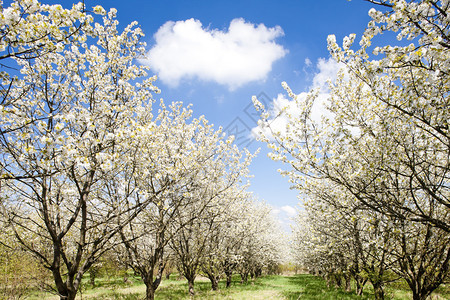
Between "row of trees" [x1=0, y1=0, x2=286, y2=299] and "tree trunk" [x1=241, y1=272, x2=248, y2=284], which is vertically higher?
"row of trees" [x1=0, y1=0, x2=286, y2=299]

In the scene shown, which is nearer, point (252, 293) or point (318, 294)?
point (318, 294)

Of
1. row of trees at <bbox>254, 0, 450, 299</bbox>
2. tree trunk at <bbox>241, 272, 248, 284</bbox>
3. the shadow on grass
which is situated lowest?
tree trunk at <bbox>241, 272, 248, 284</bbox>

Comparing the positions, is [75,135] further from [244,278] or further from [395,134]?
[244,278]

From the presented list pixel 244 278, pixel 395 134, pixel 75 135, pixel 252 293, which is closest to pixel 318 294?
pixel 252 293

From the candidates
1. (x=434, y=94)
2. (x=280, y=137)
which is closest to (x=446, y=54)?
(x=434, y=94)

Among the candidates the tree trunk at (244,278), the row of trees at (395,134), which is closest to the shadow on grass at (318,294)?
the tree trunk at (244,278)

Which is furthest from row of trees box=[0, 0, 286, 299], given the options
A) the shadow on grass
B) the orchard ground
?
the shadow on grass

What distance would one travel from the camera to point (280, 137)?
582cm

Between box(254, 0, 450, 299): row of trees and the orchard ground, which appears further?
the orchard ground

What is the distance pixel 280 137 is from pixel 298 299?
12523 millimetres

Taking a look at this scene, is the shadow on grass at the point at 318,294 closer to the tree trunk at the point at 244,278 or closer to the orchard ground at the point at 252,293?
the orchard ground at the point at 252,293

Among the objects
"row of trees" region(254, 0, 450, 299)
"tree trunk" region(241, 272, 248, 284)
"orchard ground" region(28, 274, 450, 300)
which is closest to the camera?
"row of trees" region(254, 0, 450, 299)

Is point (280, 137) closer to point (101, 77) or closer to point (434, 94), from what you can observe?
point (434, 94)

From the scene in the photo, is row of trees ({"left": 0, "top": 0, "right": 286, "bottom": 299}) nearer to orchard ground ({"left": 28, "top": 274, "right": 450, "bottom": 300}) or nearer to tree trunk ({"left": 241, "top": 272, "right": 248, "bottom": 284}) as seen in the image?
orchard ground ({"left": 28, "top": 274, "right": 450, "bottom": 300})
